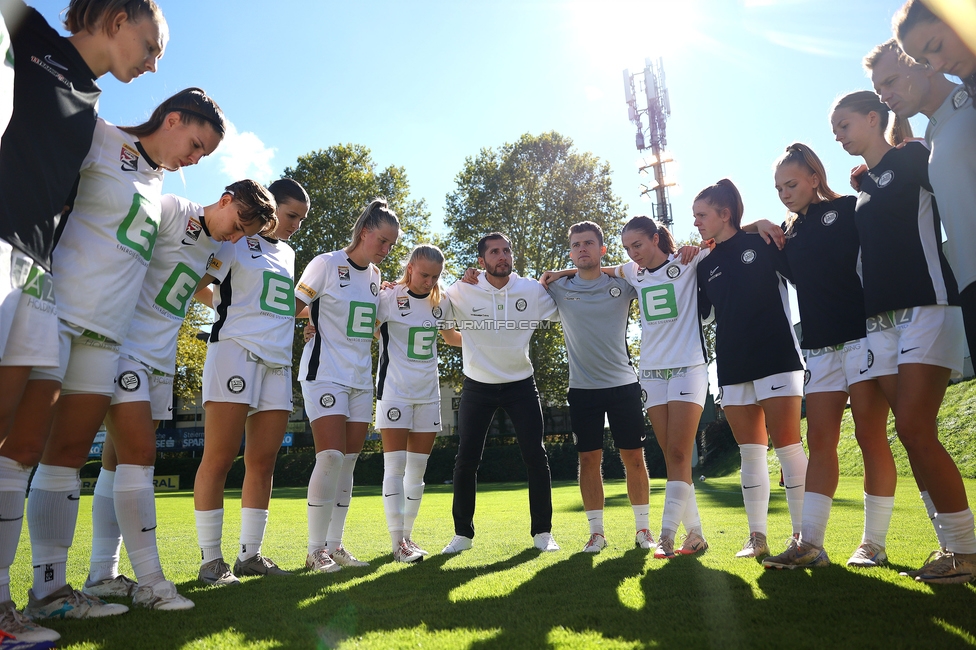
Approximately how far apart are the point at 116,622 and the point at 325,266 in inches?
112

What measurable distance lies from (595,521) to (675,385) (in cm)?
136

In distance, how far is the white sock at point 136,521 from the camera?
299 cm

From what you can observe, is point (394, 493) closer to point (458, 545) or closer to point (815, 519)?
point (458, 545)

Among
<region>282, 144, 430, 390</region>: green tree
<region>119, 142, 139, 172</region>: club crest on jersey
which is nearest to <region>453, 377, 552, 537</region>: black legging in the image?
<region>119, 142, 139, 172</region>: club crest on jersey

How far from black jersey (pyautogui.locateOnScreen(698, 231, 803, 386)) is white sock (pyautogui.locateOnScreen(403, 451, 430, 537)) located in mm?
2547

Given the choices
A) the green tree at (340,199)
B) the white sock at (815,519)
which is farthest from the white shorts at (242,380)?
the green tree at (340,199)

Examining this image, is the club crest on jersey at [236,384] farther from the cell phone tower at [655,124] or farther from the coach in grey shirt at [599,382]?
the cell phone tower at [655,124]

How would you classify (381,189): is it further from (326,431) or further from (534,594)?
(534,594)

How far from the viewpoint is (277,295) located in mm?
4301

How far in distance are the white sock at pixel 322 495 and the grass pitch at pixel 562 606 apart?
0.34 meters

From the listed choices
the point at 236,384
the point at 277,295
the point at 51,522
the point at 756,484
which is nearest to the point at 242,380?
the point at 236,384

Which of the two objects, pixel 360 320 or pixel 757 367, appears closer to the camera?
pixel 757 367

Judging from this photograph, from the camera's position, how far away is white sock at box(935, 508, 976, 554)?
3.01 meters

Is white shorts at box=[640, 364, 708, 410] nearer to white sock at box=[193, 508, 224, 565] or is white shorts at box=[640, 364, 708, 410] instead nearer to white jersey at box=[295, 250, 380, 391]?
white jersey at box=[295, 250, 380, 391]
